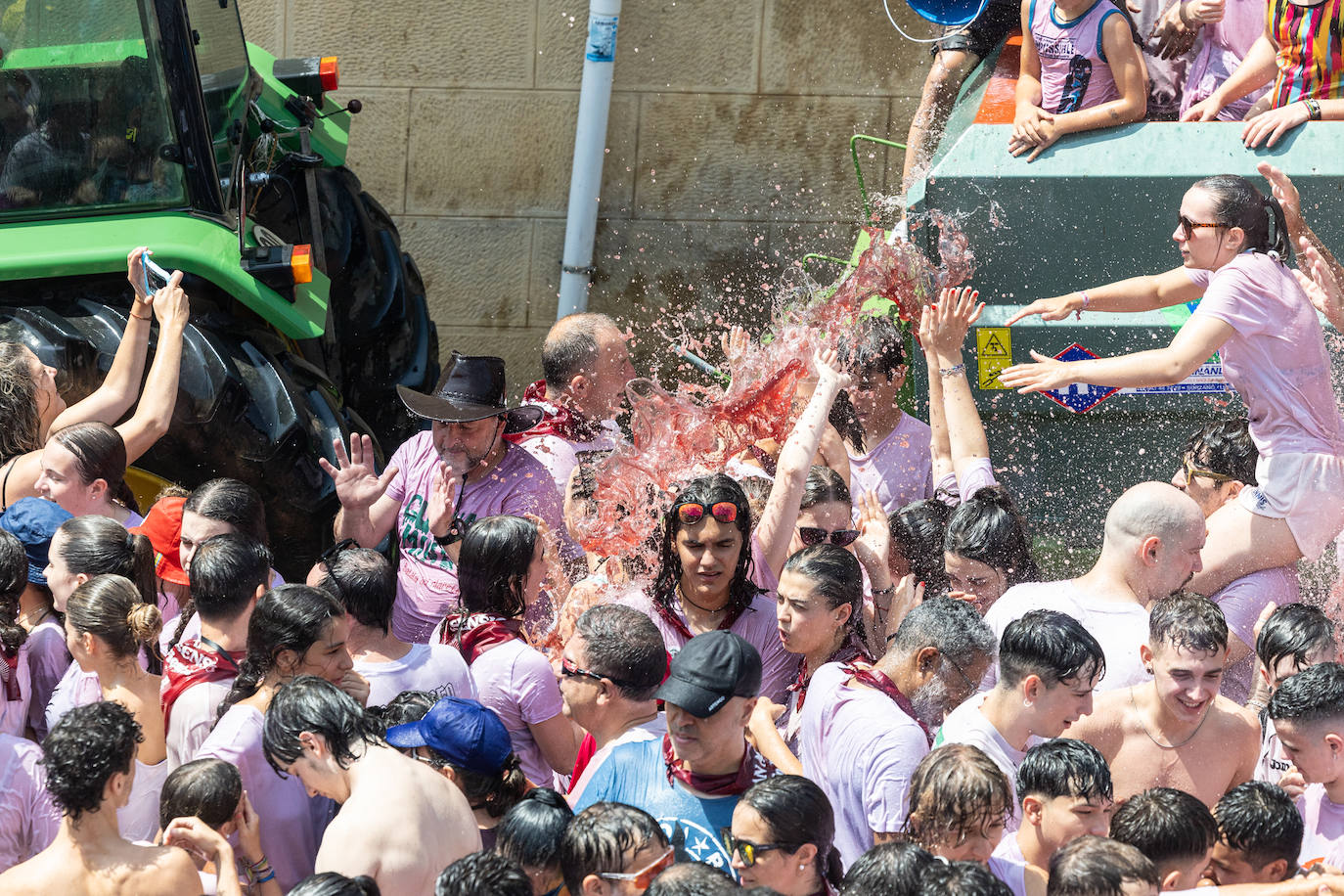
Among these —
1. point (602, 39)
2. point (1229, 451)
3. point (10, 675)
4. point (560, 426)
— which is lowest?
point (10, 675)

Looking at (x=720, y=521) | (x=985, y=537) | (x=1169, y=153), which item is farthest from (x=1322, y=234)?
(x=720, y=521)

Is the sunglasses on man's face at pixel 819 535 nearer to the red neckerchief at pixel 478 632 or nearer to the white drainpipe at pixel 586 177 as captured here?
the red neckerchief at pixel 478 632

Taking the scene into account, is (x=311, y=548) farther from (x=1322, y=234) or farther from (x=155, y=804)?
(x=1322, y=234)

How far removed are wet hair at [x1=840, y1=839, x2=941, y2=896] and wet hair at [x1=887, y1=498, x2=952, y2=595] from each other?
1.75m

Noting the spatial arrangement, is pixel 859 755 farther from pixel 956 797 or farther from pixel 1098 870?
pixel 1098 870

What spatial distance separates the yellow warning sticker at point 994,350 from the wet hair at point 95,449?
2790 millimetres

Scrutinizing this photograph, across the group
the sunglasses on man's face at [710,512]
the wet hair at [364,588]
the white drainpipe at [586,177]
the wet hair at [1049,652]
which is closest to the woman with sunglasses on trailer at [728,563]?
the sunglasses on man's face at [710,512]

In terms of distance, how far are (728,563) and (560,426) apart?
3.81ft

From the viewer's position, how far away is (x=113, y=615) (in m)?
3.02

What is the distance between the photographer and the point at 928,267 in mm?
5066

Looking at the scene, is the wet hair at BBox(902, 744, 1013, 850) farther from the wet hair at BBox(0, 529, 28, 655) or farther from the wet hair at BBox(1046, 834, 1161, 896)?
the wet hair at BBox(0, 529, 28, 655)

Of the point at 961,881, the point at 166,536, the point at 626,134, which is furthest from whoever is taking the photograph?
the point at 626,134

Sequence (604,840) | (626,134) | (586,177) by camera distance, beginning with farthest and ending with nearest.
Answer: (626,134) < (586,177) < (604,840)

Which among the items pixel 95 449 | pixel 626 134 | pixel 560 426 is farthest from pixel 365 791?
pixel 626 134
